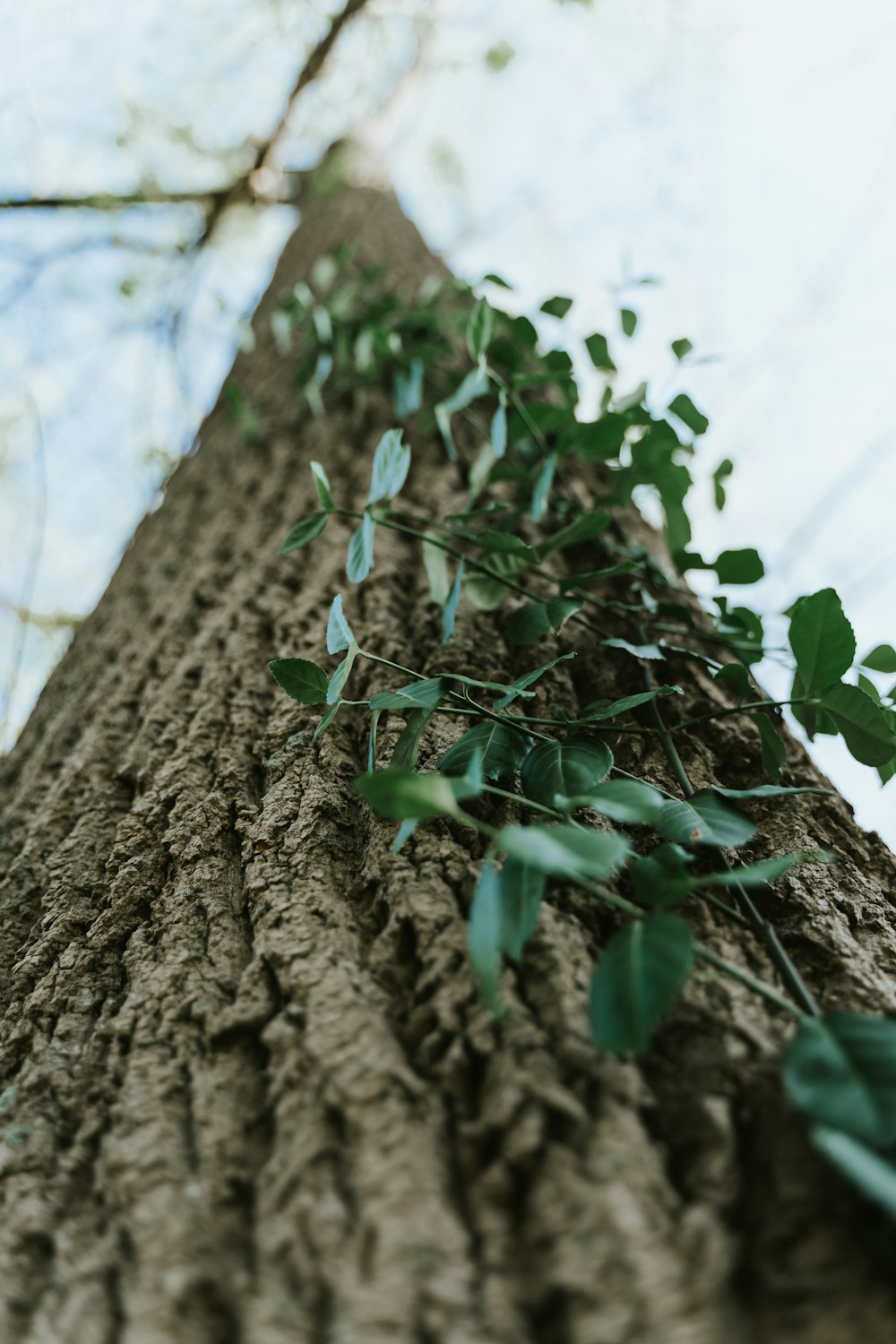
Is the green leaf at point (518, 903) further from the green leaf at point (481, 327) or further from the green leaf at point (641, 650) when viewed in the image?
the green leaf at point (481, 327)

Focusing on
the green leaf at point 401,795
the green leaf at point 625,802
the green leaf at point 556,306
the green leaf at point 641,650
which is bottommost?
the green leaf at point 625,802

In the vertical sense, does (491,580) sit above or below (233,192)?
below

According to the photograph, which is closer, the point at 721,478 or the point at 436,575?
the point at 436,575

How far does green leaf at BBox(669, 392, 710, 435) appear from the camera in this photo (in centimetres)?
108

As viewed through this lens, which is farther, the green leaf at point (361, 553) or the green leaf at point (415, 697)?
the green leaf at point (361, 553)

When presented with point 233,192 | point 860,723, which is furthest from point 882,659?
point 233,192

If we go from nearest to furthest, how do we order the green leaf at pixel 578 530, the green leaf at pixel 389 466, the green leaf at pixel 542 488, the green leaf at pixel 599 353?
the green leaf at pixel 389 466 → the green leaf at pixel 578 530 → the green leaf at pixel 542 488 → the green leaf at pixel 599 353

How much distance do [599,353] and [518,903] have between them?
108 centimetres

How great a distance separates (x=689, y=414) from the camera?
1093mm

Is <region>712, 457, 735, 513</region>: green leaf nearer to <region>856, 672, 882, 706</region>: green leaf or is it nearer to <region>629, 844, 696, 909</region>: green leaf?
<region>856, 672, 882, 706</region>: green leaf

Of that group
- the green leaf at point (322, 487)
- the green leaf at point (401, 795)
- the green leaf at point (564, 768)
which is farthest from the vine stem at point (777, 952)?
the green leaf at point (322, 487)

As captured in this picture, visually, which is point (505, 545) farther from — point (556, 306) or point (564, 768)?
point (556, 306)

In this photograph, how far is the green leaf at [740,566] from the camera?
942mm

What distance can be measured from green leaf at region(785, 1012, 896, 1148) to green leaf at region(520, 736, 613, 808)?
0.23 metres
